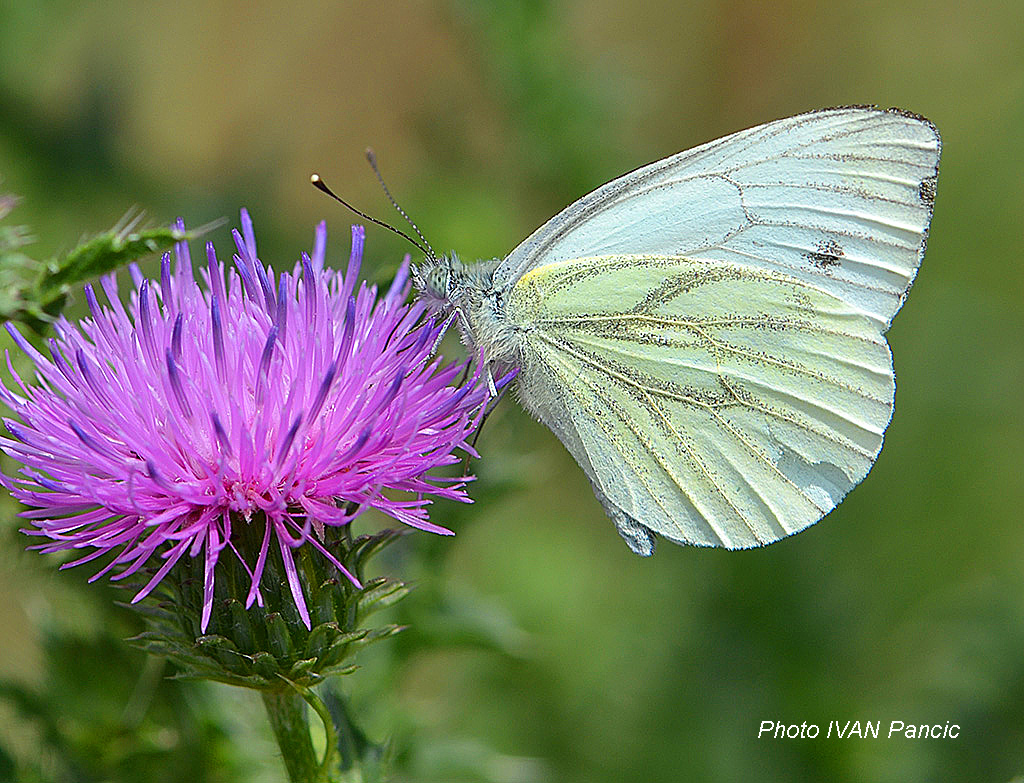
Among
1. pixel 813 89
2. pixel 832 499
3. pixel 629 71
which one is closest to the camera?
pixel 832 499

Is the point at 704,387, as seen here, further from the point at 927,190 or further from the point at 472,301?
the point at 927,190

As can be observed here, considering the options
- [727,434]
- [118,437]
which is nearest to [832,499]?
[727,434]

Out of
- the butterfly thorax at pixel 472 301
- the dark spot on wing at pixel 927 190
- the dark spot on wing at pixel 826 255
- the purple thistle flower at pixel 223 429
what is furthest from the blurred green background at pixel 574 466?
the dark spot on wing at pixel 927 190

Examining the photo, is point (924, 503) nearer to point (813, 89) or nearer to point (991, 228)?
point (991, 228)

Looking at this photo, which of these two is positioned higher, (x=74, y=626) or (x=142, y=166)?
(x=142, y=166)

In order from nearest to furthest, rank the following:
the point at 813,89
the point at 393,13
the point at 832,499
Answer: the point at 832,499
the point at 813,89
the point at 393,13

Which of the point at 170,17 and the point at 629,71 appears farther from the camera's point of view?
the point at 170,17

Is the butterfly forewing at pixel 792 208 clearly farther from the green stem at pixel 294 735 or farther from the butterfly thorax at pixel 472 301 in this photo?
the green stem at pixel 294 735
